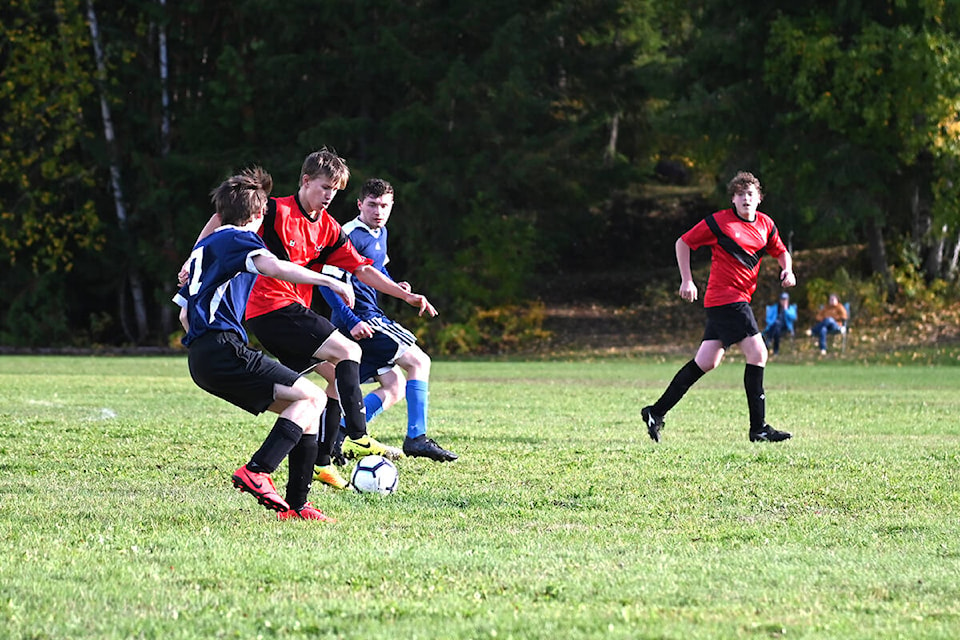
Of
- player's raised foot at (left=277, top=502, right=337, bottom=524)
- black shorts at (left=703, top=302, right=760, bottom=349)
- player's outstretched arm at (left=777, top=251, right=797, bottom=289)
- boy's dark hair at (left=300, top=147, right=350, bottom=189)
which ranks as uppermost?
boy's dark hair at (left=300, top=147, right=350, bottom=189)

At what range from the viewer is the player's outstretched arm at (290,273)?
648 centimetres

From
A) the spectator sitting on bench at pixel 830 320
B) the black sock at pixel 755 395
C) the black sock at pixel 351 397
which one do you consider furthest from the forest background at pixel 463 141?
the black sock at pixel 351 397

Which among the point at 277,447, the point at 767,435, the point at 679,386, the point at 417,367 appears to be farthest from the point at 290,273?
the point at 767,435

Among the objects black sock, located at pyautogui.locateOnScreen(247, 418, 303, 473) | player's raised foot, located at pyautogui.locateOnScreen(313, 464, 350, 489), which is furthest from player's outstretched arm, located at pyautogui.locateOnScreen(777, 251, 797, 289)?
black sock, located at pyautogui.locateOnScreen(247, 418, 303, 473)

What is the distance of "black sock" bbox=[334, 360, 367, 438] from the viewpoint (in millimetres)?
8414

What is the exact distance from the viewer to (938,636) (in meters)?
4.25

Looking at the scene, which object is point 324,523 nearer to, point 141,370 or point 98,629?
point 98,629

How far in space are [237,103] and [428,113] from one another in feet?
17.6

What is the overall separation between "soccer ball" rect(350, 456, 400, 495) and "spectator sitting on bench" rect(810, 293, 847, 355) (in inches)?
930

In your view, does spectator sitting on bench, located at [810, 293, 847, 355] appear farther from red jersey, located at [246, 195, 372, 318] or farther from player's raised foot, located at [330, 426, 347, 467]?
red jersey, located at [246, 195, 372, 318]

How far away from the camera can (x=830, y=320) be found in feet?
98.0

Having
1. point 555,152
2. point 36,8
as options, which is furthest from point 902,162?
point 36,8

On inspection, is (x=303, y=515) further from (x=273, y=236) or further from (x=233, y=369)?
(x=273, y=236)

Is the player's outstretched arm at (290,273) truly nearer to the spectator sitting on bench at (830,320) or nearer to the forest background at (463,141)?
the spectator sitting on bench at (830,320)
